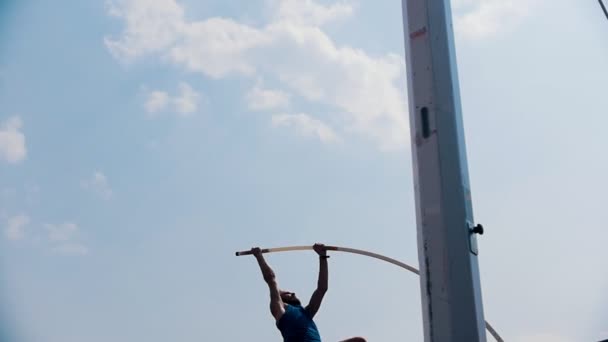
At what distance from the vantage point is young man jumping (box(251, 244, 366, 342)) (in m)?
4.22

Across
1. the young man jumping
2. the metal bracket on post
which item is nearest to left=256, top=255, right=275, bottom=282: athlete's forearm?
the young man jumping

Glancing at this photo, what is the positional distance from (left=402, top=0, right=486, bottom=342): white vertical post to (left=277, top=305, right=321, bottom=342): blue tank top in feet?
8.74

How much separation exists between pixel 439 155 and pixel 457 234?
0.24 meters

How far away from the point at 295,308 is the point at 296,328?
20cm

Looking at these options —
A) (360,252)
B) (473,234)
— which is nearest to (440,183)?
(473,234)

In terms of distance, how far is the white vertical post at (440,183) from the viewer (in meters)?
1.59

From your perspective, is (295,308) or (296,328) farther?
(295,308)

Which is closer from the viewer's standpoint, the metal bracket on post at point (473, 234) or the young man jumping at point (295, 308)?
the metal bracket on post at point (473, 234)

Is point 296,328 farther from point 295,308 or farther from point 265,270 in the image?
point 265,270

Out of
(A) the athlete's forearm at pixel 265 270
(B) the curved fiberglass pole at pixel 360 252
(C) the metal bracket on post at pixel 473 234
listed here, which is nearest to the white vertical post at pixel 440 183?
(C) the metal bracket on post at pixel 473 234

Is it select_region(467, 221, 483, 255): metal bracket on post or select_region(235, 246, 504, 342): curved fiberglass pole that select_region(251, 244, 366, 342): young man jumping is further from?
select_region(467, 221, 483, 255): metal bracket on post

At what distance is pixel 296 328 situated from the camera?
421cm

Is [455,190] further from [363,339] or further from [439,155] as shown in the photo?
[363,339]

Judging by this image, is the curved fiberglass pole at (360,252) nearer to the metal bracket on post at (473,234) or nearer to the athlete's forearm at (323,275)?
the athlete's forearm at (323,275)
